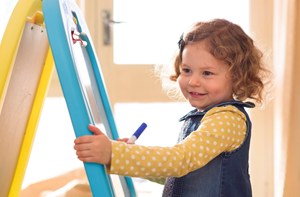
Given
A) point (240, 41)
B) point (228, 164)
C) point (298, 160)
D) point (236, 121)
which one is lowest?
Result: point (298, 160)

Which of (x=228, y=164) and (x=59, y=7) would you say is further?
(x=228, y=164)

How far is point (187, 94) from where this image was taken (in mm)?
1353

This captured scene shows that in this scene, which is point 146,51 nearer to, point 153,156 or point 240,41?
point 240,41

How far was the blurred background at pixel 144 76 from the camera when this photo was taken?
2.02m

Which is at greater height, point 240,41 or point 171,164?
point 240,41

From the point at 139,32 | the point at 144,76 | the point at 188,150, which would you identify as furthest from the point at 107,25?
the point at 188,150

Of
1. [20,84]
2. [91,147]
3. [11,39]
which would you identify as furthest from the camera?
[20,84]

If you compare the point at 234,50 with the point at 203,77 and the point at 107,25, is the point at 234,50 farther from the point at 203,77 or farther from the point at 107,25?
the point at 107,25

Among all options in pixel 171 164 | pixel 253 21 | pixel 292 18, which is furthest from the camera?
pixel 253 21

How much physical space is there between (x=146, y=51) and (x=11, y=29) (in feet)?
3.49

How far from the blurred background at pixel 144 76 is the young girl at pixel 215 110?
64 centimetres

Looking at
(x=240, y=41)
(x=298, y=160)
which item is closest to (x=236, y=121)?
(x=240, y=41)

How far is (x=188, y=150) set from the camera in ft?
3.78

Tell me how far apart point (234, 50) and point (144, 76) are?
84 cm
